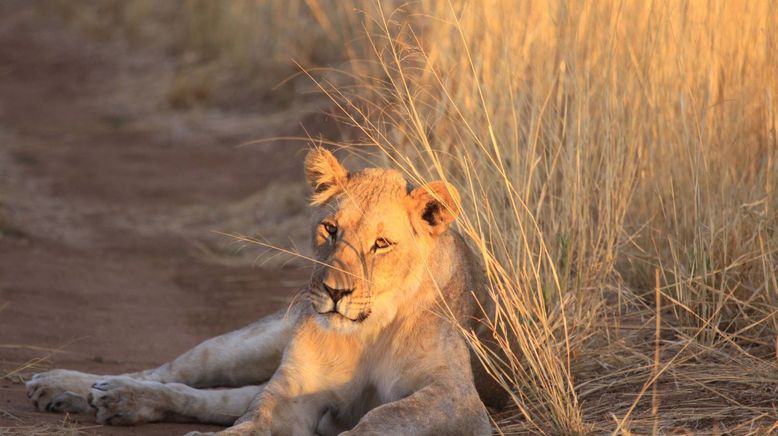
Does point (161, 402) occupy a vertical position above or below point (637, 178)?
below

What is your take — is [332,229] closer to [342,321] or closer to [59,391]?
[342,321]

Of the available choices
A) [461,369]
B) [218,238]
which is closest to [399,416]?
[461,369]

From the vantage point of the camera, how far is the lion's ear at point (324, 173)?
175 inches

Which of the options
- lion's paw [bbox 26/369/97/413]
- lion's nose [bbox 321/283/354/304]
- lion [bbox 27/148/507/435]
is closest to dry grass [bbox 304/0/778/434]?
lion [bbox 27/148/507/435]

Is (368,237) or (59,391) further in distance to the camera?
(59,391)

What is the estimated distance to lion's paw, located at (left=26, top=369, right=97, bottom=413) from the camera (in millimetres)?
4734

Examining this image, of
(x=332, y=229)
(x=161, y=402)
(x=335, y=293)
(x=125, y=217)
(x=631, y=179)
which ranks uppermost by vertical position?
(x=332, y=229)

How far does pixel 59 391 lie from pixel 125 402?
1.18ft

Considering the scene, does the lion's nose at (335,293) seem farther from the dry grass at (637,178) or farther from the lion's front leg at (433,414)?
the dry grass at (637,178)

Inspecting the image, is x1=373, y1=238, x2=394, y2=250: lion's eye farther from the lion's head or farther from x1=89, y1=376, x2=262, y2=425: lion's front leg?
x1=89, y1=376, x2=262, y2=425: lion's front leg

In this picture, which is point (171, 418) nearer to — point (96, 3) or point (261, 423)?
point (261, 423)

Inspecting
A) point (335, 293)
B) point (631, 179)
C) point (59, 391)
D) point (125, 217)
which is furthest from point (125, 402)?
point (125, 217)

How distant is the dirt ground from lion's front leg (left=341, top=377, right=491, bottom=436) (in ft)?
3.40

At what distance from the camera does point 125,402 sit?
15.1 feet
